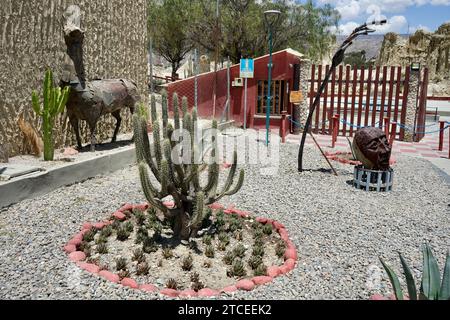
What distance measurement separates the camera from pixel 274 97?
12.4 metres

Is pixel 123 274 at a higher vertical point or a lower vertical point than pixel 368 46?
lower

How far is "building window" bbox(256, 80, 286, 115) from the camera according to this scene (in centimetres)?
1225

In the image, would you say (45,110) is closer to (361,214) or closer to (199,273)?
(199,273)

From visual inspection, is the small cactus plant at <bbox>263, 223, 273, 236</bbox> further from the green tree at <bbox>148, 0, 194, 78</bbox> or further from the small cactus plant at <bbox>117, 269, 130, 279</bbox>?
the green tree at <bbox>148, 0, 194, 78</bbox>

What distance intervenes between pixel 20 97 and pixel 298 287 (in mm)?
5018

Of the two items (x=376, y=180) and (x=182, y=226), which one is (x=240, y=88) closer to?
(x=376, y=180)

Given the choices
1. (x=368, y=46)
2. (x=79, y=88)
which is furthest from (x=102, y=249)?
(x=368, y=46)

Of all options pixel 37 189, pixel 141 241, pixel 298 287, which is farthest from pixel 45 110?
pixel 298 287

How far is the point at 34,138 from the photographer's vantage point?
244 inches

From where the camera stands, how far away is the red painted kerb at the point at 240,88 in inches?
466

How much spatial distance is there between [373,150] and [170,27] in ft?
68.2

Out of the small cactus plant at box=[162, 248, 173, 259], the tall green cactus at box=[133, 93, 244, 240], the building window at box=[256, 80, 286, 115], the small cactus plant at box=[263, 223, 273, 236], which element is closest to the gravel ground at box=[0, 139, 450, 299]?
the small cactus plant at box=[263, 223, 273, 236]

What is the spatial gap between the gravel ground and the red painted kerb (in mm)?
5467

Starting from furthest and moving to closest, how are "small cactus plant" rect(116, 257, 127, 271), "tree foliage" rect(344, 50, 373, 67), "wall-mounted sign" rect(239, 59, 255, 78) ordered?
"tree foliage" rect(344, 50, 373, 67)
"wall-mounted sign" rect(239, 59, 255, 78)
"small cactus plant" rect(116, 257, 127, 271)
